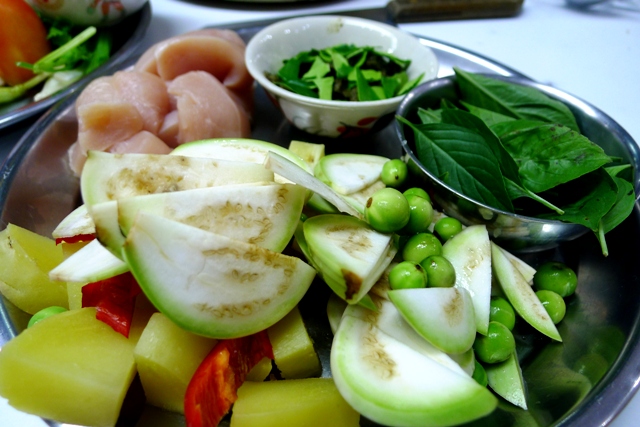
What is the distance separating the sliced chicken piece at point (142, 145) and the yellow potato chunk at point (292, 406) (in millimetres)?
949

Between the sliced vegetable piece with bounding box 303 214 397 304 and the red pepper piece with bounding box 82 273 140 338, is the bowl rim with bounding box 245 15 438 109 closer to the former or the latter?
the sliced vegetable piece with bounding box 303 214 397 304

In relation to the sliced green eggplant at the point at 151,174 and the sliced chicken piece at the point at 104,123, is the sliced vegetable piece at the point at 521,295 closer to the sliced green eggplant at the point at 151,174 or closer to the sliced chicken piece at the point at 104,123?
the sliced green eggplant at the point at 151,174

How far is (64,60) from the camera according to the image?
2.16 metres

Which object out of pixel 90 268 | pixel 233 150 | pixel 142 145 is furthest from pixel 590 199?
pixel 142 145

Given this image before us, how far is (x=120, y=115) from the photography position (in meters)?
1.61

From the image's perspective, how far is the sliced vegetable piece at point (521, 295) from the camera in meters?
1.20

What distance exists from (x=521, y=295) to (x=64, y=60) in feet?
7.35

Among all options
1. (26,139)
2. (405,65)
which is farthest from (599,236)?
(26,139)

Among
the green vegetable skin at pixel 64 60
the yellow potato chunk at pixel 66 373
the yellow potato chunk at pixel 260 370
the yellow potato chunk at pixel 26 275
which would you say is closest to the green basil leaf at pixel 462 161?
the yellow potato chunk at pixel 260 370

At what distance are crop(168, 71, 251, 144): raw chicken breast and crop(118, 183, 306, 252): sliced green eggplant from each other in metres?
0.68

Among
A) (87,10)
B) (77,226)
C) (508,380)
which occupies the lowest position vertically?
(508,380)

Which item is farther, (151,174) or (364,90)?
(364,90)

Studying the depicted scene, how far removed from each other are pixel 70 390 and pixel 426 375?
74 cm

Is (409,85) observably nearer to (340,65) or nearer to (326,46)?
(340,65)
